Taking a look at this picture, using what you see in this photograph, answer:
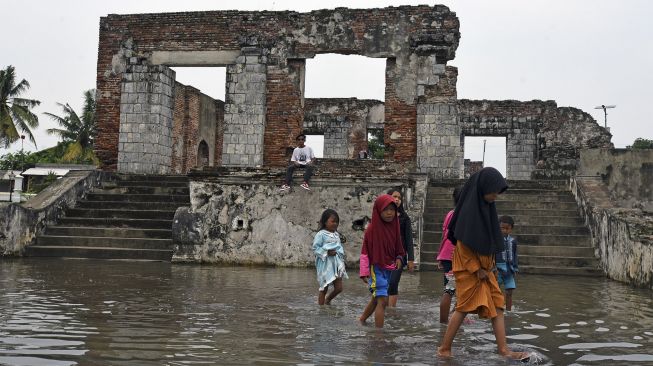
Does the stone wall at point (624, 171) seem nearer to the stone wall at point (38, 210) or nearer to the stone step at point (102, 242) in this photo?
the stone step at point (102, 242)

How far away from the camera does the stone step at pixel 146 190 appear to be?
15.6 metres

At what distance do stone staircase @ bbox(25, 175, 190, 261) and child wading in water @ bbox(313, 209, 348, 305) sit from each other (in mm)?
6015

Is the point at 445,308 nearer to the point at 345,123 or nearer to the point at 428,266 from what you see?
the point at 428,266

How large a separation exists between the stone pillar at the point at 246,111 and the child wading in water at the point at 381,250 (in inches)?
478

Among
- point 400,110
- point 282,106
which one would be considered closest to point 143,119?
point 282,106

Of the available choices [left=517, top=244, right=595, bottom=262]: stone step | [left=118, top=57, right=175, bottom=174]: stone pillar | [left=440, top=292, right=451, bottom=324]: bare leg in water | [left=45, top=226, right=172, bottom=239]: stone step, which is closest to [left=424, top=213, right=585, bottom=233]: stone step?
[left=517, top=244, right=595, bottom=262]: stone step

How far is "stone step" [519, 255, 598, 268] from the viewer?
11867mm

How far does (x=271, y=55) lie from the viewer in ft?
60.6

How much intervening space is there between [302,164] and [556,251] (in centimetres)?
501

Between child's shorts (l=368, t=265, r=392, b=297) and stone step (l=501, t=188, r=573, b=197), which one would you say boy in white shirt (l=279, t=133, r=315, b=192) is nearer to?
stone step (l=501, t=188, r=573, b=197)

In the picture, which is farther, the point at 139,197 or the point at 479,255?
the point at 139,197

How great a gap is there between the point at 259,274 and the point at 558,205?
270 inches

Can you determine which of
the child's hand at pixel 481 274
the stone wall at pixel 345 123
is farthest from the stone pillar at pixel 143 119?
the child's hand at pixel 481 274

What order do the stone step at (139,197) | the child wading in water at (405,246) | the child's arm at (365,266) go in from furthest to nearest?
the stone step at (139,197) < the child wading in water at (405,246) < the child's arm at (365,266)
